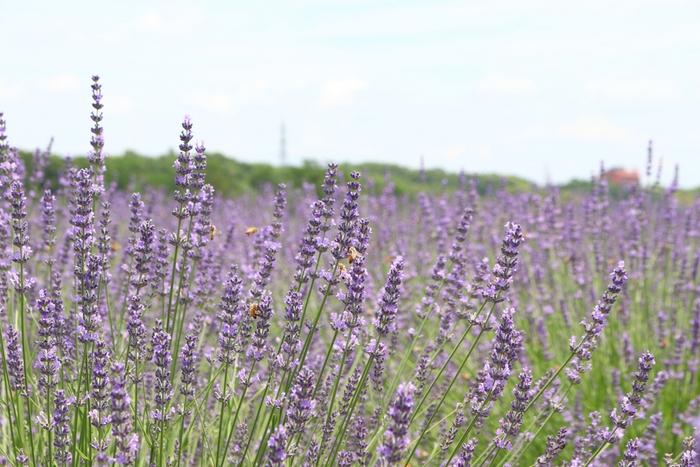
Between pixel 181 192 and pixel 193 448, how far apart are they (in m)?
1.63

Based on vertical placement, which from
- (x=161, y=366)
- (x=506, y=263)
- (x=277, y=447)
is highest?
(x=506, y=263)

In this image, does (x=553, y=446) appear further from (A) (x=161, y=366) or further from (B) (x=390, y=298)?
(A) (x=161, y=366)

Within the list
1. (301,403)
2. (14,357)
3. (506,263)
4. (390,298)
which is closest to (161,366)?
(301,403)

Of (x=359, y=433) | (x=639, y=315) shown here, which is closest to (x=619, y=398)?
(x=639, y=315)

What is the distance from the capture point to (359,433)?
8.48ft

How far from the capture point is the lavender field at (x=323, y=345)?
2441 millimetres

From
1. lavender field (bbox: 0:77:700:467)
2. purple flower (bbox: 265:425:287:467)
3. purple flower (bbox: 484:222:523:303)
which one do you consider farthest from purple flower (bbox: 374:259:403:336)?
purple flower (bbox: 265:425:287:467)

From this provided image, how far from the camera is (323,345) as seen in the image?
5.48 meters

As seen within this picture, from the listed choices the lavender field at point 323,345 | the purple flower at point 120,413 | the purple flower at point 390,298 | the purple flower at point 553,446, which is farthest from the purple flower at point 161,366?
the purple flower at point 553,446

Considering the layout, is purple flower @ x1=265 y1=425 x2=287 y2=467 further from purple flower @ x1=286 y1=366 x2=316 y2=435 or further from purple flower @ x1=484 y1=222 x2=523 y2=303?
purple flower @ x1=484 y1=222 x2=523 y2=303

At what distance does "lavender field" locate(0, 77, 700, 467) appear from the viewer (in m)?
2.44

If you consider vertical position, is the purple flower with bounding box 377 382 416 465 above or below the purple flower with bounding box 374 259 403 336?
below

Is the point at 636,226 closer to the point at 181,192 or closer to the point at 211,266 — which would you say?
the point at 211,266

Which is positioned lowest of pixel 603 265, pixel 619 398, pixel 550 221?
pixel 619 398
